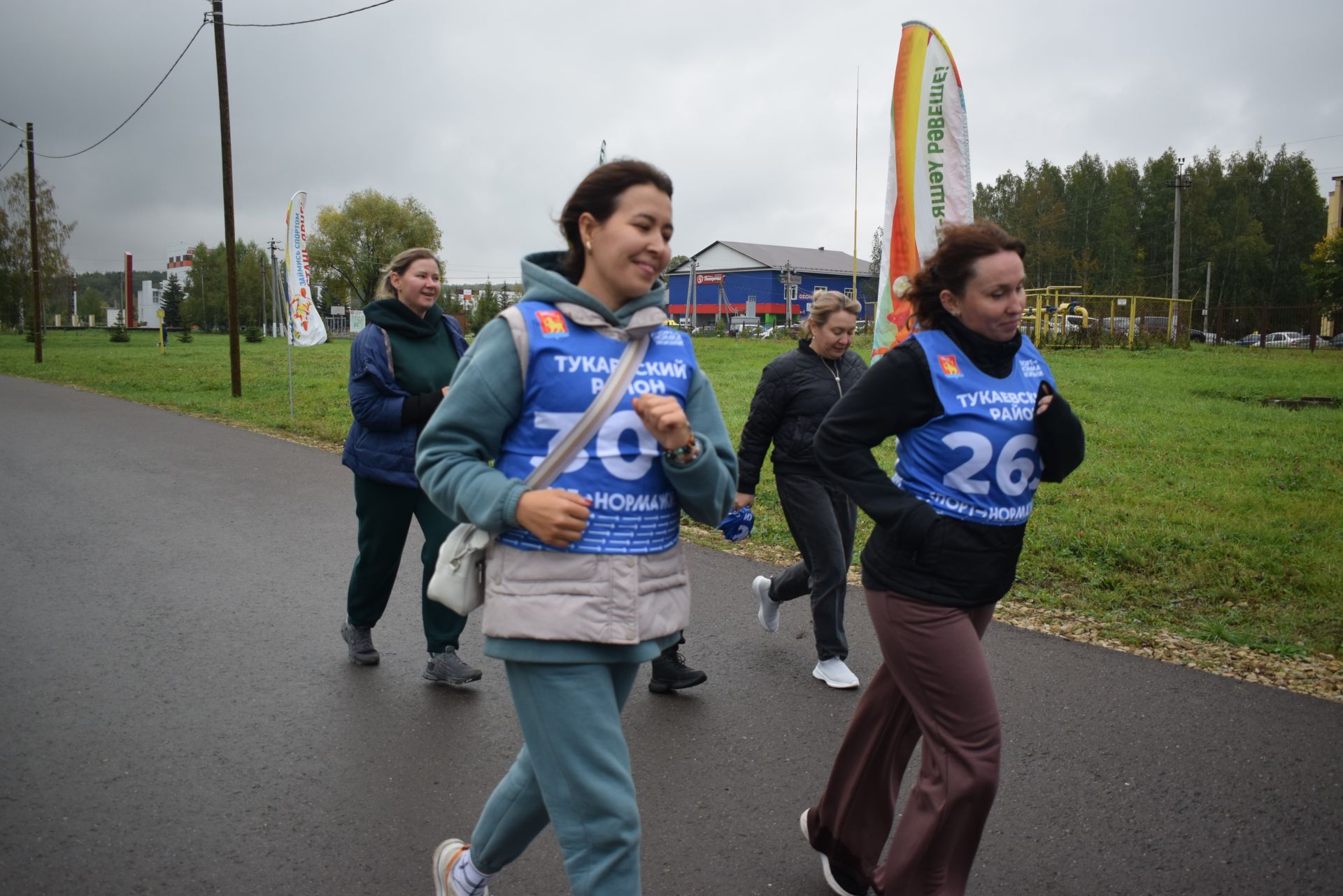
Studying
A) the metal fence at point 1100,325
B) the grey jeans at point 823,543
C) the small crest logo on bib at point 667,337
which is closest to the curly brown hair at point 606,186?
the small crest logo on bib at point 667,337

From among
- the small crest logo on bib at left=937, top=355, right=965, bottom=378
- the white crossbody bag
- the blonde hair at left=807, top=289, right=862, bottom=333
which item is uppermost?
the blonde hair at left=807, top=289, right=862, bottom=333

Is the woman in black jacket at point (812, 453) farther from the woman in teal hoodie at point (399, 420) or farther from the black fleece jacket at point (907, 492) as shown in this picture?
the black fleece jacket at point (907, 492)

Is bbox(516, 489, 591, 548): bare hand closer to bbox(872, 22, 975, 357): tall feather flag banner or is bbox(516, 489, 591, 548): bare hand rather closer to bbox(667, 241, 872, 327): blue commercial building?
bbox(872, 22, 975, 357): tall feather flag banner

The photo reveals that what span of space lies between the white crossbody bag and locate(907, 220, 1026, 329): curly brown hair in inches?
35.0

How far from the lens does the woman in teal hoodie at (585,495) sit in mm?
2094

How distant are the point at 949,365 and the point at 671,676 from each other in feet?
8.11

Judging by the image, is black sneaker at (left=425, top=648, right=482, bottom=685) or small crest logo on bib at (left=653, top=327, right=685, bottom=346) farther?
black sneaker at (left=425, top=648, right=482, bottom=685)

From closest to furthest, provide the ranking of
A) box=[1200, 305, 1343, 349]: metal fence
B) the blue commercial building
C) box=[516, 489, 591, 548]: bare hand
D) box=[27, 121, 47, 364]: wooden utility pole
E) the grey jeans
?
box=[516, 489, 591, 548]: bare hand
the grey jeans
box=[27, 121, 47, 364]: wooden utility pole
box=[1200, 305, 1343, 349]: metal fence
the blue commercial building

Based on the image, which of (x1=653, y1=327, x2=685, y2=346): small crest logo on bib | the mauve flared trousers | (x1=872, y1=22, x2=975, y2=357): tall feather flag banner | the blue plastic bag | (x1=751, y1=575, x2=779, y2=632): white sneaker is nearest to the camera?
(x1=653, y1=327, x2=685, y2=346): small crest logo on bib

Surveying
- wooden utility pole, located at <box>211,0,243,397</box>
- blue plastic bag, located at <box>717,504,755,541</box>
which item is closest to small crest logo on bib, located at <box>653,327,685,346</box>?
blue plastic bag, located at <box>717,504,755,541</box>

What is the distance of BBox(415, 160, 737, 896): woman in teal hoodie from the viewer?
2094 mm

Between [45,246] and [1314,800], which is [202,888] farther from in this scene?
[45,246]

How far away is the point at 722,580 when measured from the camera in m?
6.55

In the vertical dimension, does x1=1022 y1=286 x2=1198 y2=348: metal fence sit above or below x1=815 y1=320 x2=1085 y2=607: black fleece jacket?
above
